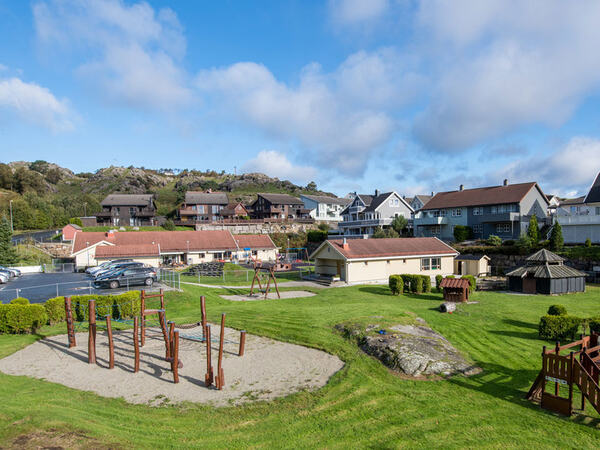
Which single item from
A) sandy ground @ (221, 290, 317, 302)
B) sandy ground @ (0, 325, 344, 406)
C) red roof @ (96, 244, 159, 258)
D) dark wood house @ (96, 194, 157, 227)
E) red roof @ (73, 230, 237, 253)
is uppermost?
dark wood house @ (96, 194, 157, 227)

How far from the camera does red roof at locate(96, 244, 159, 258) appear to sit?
44.5 metres

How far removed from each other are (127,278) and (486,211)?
49.3 meters

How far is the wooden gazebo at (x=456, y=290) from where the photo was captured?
26.7m

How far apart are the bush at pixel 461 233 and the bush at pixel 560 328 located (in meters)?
39.2

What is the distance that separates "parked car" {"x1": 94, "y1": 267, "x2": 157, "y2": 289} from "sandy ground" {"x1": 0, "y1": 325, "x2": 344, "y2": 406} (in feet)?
40.3

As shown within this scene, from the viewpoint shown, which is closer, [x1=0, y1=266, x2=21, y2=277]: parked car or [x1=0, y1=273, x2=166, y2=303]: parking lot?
[x1=0, y1=273, x2=166, y2=303]: parking lot

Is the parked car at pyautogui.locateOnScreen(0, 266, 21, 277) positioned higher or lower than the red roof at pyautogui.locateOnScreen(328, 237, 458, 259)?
lower

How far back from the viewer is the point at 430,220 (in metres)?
61.8

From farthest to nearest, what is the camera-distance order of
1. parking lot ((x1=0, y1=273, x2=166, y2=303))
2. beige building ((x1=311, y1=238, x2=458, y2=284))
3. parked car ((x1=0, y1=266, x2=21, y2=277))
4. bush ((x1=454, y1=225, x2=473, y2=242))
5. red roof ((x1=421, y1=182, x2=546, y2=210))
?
1. bush ((x1=454, y1=225, x2=473, y2=242))
2. red roof ((x1=421, y1=182, x2=546, y2=210))
3. parked car ((x1=0, y1=266, x2=21, y2=277))
4. beige building ((x1=311, y1=238, x2=458, y2=284))
5. parking lot ((x1=0, y1=273, x2=166, y2=303))

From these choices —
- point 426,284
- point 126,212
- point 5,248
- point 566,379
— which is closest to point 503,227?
point 426,284

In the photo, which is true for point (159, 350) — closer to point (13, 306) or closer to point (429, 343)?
point (13, 306)

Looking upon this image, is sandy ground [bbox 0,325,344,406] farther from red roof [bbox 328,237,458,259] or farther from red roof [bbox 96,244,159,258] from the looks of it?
red roof [bbox 96,244,159,258]

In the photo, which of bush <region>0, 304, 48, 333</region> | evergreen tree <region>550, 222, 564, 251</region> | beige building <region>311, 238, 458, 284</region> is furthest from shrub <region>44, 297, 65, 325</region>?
evergreen tree <region>550, 222, 564, 251</region>

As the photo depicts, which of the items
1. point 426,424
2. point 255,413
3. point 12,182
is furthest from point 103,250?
point 12,182
